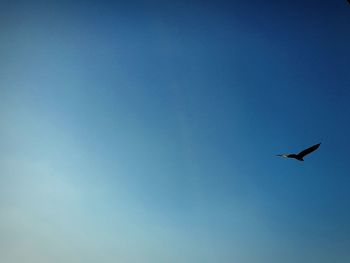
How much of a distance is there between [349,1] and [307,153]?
10.4 meters

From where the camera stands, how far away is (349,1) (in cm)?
1237

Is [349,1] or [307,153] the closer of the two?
[349,1]

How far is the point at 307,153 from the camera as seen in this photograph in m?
21.1
